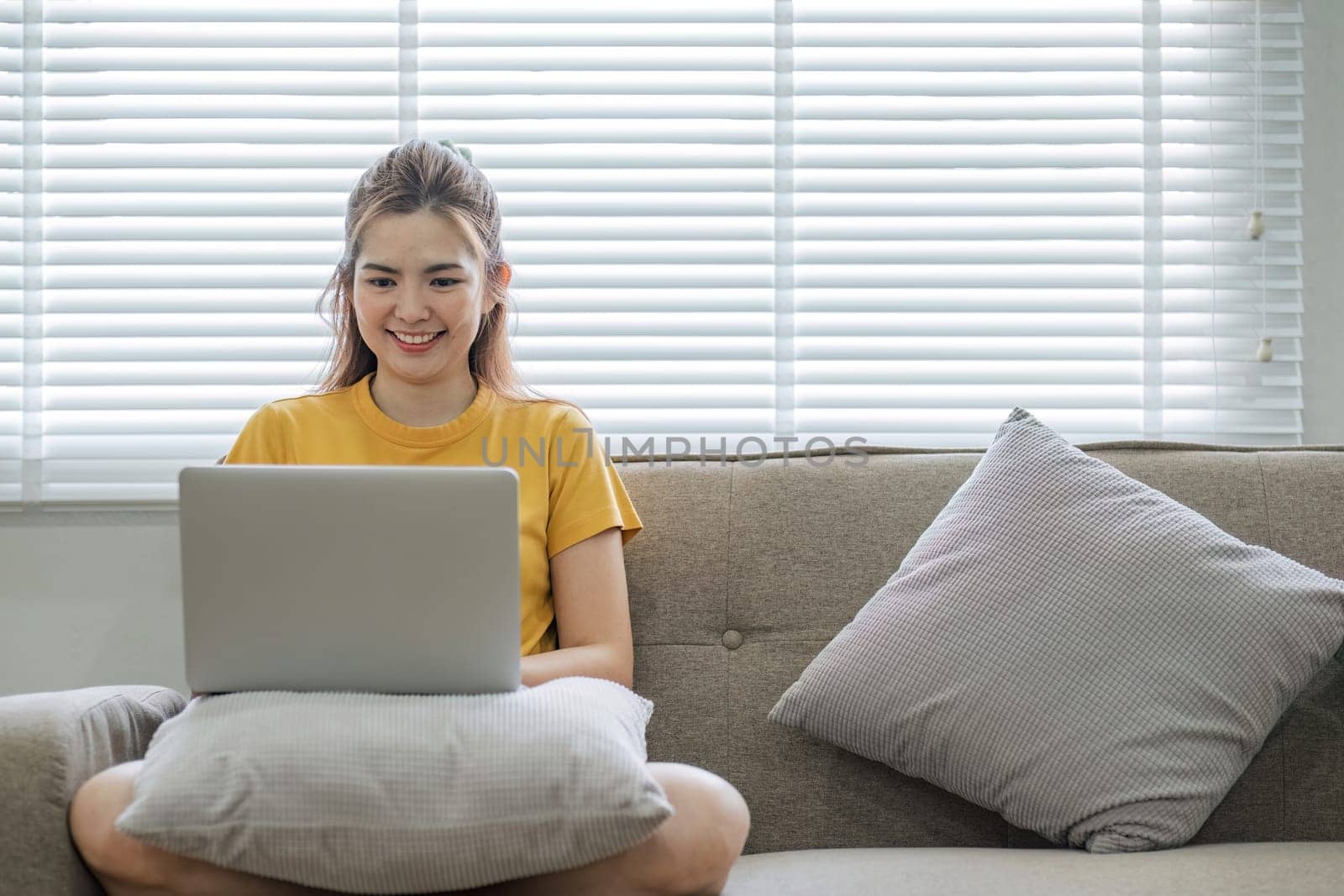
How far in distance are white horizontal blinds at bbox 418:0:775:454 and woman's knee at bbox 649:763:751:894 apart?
95cm

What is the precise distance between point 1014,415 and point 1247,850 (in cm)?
61

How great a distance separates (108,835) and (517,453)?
706 mm

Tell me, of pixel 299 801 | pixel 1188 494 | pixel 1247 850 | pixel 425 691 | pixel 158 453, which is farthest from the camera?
pixel 158 453

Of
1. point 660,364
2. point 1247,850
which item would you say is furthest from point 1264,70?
point 1247,850

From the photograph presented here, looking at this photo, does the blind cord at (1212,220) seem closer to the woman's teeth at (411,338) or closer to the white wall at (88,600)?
the woman's teeth at (411,338)

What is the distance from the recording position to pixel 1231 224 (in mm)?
2090

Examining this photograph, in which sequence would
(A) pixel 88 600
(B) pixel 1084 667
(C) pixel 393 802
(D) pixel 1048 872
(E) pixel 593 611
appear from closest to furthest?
1. (C) pixel 393 802
2. (D) pixel 1048 872
3. (B) pixel 1084 667
4. (E) pixel 593 611
5. (A) pixel 88 600

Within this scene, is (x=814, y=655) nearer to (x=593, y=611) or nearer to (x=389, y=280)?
(x=593, y=611)

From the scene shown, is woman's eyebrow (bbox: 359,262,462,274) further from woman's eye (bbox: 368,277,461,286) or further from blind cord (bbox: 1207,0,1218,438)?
blind cord (bbox: 1207,0,1218,438)

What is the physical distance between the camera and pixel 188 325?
2029 millimetres

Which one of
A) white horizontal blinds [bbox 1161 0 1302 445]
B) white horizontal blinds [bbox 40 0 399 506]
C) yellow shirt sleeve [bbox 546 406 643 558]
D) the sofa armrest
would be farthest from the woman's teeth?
white horizontal blinds [bbox 1161 0 1302 445]

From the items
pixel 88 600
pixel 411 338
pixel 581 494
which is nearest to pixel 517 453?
pixel 581 494

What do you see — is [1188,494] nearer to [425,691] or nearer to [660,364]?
[660,364]

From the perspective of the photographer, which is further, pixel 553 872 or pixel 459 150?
pixel 459 150
